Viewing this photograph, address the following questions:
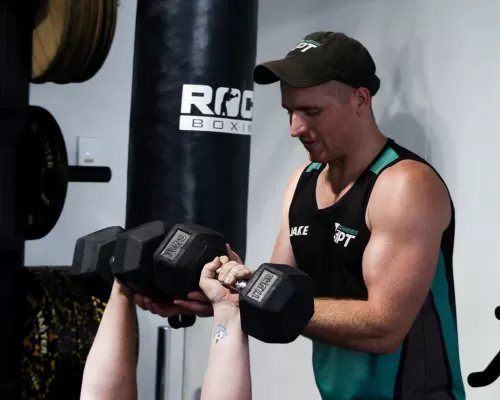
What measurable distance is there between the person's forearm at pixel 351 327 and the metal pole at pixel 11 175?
Result: 109 cm

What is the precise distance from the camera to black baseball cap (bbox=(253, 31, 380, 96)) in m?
1.89

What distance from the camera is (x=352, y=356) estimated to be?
74.5 inches

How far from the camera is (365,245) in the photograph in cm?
186

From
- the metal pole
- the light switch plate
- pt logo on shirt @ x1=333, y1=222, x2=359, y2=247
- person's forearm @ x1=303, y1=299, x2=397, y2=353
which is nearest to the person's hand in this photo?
person's forearm @ x1=303, y1=299, x2=397, y2=353

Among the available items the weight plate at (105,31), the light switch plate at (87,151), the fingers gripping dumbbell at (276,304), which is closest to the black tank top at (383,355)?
the fingers gripping dumbbell at (276,304)

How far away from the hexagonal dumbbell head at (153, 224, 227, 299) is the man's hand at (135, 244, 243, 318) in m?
0.02

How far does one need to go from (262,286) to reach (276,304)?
5cm

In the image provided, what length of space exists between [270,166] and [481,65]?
1011 millimetres

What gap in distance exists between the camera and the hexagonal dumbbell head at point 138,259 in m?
1.66

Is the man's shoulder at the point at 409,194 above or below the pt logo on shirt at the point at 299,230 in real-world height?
above

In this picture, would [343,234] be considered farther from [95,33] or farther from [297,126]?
[95,33]

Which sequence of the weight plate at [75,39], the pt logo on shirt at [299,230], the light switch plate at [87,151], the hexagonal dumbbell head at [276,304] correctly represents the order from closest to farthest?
the hexagonal dumbbell head at [276,304] → the pt logo on shirt at [299,230] → the weight plate at [75,39] → the light switch plate at [87,151]

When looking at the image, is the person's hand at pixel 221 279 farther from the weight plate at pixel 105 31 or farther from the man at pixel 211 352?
the weight plate at pixel 105 31

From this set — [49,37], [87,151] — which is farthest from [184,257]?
[87,151]
